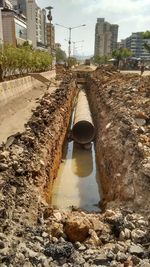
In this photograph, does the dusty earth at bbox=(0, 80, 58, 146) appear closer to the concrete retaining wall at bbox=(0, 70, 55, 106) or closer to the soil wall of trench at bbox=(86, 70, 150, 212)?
the concrete retaining wall at bbox=(0, 70, 55, 106)

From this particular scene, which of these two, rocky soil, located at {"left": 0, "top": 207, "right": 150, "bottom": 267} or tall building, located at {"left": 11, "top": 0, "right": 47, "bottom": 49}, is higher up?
tall building, located at {"left": 11, "top": 0, "right": 47, "bottom": 49}

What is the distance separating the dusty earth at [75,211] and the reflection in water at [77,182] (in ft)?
2.56

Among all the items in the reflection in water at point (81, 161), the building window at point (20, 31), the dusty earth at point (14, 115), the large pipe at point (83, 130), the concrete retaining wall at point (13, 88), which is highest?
the building window at point (20, 31)

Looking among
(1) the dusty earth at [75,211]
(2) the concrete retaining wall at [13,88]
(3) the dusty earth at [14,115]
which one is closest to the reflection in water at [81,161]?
(1) the dusty earth at [75,211]

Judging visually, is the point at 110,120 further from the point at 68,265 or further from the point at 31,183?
the point at 68,265

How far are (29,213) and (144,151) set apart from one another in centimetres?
381

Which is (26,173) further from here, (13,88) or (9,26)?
(9,26)

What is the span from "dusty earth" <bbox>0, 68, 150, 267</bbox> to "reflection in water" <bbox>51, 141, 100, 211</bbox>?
0.78 meters

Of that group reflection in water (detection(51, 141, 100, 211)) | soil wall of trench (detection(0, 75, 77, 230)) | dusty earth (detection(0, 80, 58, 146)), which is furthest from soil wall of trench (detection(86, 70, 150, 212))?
dusty earth (detection(0, 80, 58, 146))

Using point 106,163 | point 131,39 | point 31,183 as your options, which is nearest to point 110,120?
point 106,163

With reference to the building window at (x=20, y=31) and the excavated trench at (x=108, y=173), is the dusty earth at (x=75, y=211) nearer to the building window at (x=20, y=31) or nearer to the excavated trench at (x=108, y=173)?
the excavated trench at (x=108, y=173)

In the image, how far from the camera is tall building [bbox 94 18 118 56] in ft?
525

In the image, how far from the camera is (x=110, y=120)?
1467 centimetres

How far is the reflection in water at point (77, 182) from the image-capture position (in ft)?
35.3
